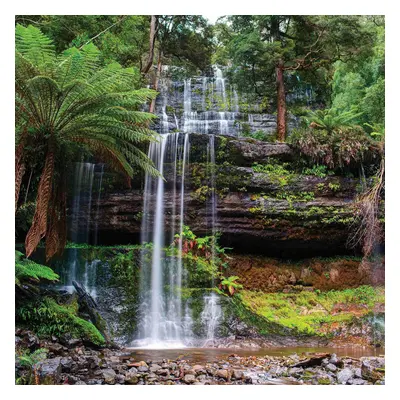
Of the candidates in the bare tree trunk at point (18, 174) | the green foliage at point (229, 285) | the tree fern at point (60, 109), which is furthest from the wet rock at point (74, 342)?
the green foliage at point (229, 285)

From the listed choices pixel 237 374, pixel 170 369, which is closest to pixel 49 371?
pixel 170 369

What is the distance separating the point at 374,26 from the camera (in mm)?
7141

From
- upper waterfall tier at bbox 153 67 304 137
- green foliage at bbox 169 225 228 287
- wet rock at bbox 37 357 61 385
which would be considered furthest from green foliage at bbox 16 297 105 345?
upper waterfall tier at bbox 153 67 304 137

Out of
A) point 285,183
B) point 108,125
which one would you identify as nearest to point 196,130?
point 285,183

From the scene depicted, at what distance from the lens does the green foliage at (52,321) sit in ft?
14.5

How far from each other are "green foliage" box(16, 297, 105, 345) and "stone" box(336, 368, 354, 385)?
2.69 meters

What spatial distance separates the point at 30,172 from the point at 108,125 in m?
1.10

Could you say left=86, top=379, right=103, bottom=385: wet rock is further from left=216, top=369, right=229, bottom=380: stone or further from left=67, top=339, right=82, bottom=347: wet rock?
left=216, top=369, right=229, bottom=380: stone

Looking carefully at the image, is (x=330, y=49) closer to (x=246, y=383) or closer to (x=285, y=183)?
(x=285, y=183)

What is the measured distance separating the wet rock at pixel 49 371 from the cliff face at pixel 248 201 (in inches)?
134

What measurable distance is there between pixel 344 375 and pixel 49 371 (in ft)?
9.20

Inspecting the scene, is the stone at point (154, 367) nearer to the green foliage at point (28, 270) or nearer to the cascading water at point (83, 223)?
the green foliage at point (28, 270)
